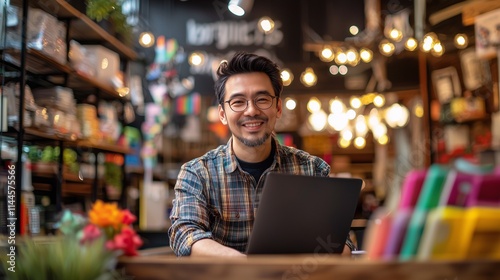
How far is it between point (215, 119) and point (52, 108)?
5.80m

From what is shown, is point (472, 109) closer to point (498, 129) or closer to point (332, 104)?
point (498, 129)

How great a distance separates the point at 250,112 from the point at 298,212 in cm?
82

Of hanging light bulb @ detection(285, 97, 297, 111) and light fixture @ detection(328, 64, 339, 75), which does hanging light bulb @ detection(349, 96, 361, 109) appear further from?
hanging light bulb @ detection(285, 97, 297, 111)

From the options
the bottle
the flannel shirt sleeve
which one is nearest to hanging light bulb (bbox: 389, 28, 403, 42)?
the bottle

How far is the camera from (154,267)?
54.2 inches

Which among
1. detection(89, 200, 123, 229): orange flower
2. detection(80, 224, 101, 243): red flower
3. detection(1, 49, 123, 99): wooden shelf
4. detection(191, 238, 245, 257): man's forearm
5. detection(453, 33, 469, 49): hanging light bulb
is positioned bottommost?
detection(191, 238, 245, 257): man's forearm

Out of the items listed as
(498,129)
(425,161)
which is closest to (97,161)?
(498,129)

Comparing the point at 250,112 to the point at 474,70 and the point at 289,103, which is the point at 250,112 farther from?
the point at 289,103

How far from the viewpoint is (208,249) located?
2.04 m

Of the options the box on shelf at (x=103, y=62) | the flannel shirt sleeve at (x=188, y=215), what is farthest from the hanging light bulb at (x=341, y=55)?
the flannel shirt sleeve at (x=188, y=215)

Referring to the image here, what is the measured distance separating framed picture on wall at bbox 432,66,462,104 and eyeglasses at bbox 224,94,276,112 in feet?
15.4

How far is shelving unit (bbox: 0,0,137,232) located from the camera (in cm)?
362

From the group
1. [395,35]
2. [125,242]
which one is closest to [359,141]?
[395,35]

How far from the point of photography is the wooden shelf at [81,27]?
4.14 metres
